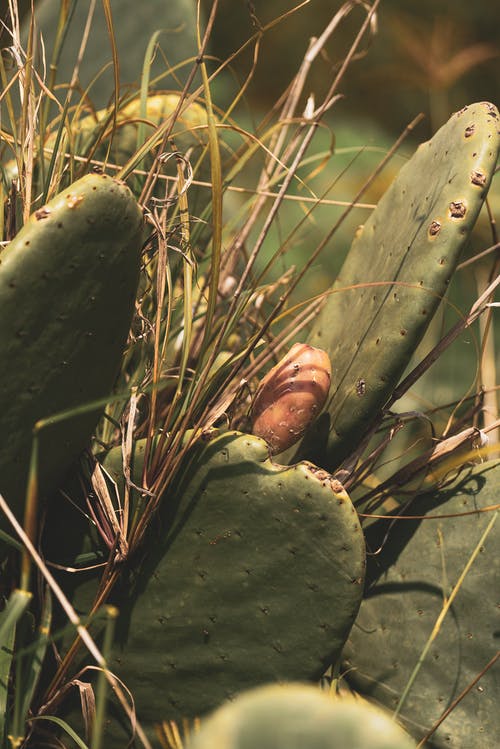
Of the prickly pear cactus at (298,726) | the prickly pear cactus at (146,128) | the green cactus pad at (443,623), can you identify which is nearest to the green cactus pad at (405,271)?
the green cactus pad at (443,623)

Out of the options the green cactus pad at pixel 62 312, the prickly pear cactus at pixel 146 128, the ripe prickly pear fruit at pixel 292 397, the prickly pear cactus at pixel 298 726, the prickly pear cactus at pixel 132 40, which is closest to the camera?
the prickly pear cactus at pixel 298 726

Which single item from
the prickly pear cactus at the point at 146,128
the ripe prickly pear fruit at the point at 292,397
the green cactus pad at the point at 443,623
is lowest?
the green cactus pad at the point at 443,623

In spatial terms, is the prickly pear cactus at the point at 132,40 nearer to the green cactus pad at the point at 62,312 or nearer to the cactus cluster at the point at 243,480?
the cactus cluster at the point at 243,480

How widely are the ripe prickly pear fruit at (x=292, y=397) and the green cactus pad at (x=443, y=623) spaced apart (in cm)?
16

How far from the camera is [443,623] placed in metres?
0.70

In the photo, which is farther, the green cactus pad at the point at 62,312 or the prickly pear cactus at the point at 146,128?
the prickly pear cactus at the point at 146,128

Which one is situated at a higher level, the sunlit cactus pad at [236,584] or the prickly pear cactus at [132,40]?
the prickly pear cactus at [132,40]

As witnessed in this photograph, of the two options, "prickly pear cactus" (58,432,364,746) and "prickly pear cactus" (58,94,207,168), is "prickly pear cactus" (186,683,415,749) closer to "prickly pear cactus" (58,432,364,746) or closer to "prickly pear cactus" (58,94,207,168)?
"prickly pear cactus" (58,432,364,746)

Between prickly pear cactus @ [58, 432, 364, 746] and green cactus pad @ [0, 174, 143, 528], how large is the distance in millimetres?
85

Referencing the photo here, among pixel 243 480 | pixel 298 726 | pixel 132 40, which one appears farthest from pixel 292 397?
pixel 132 40

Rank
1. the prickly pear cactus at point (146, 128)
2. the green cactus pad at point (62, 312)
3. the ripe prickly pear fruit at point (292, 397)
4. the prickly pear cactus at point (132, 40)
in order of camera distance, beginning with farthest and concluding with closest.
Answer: the prickly pear cactus at point (132, 40) < the prickly pear cactus at point (146, 128) < the ripe prickly pear fruit at point (292, 397) < the green cactus pad at point (62, 312)

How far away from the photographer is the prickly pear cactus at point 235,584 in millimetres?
598

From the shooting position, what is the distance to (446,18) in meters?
2.54

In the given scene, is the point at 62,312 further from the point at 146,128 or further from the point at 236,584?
the point at 146,128
